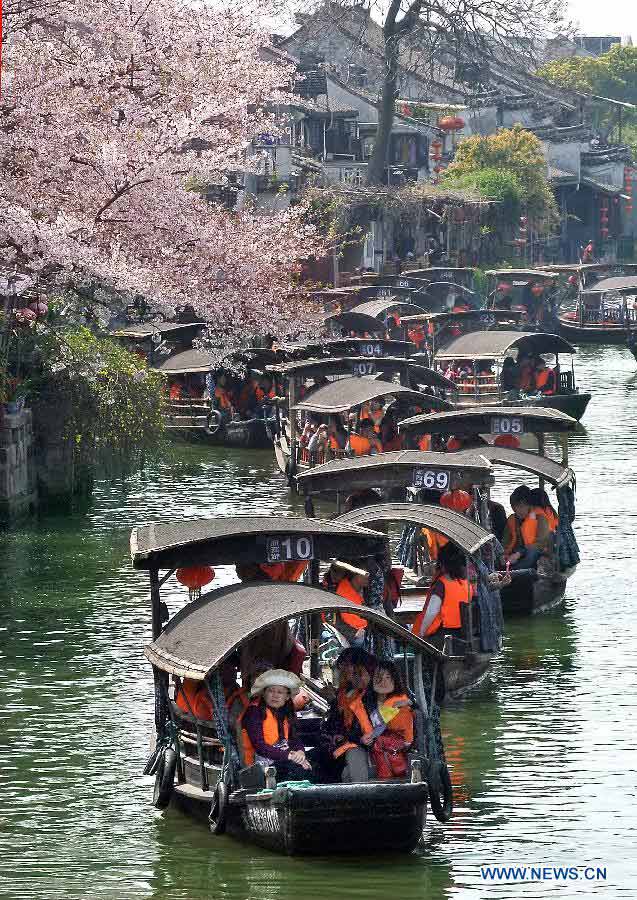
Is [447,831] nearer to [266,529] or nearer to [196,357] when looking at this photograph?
[266,529]

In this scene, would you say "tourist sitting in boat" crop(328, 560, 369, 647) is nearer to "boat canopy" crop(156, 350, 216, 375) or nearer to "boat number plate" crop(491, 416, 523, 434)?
"boat number plate" crop(491, 416, 523, 434)

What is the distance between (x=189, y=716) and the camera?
46.5ft

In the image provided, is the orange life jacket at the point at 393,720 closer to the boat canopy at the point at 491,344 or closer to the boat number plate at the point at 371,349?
the boat number plate at the point at 371,349

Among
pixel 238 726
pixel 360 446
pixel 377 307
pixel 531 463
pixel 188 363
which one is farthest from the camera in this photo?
pixel 377 307

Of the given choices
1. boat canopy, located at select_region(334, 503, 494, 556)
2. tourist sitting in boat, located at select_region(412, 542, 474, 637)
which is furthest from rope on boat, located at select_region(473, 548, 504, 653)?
boat canopy, located at select_region(334, 503, 494, 556)

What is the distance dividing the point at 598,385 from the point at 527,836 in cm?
3688

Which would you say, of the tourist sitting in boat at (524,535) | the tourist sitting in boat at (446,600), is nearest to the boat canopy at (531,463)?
the tourist sitting in boat at (524,535)

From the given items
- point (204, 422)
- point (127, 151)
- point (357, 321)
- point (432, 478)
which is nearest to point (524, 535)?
point (432, 478)

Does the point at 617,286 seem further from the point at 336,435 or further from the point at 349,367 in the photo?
the point at 336,435

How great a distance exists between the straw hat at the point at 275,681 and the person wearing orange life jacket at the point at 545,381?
29033 millimetres

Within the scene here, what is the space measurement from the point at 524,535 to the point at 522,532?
5 cm

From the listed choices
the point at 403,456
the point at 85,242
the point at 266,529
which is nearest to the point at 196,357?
the point at 85,242

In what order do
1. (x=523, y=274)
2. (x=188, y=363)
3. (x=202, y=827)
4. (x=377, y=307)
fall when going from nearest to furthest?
(x=202, y=827) < (x=188, y=363) < (x=377, y=307) < (x=523, y=274)

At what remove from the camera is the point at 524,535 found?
75.2 ft
